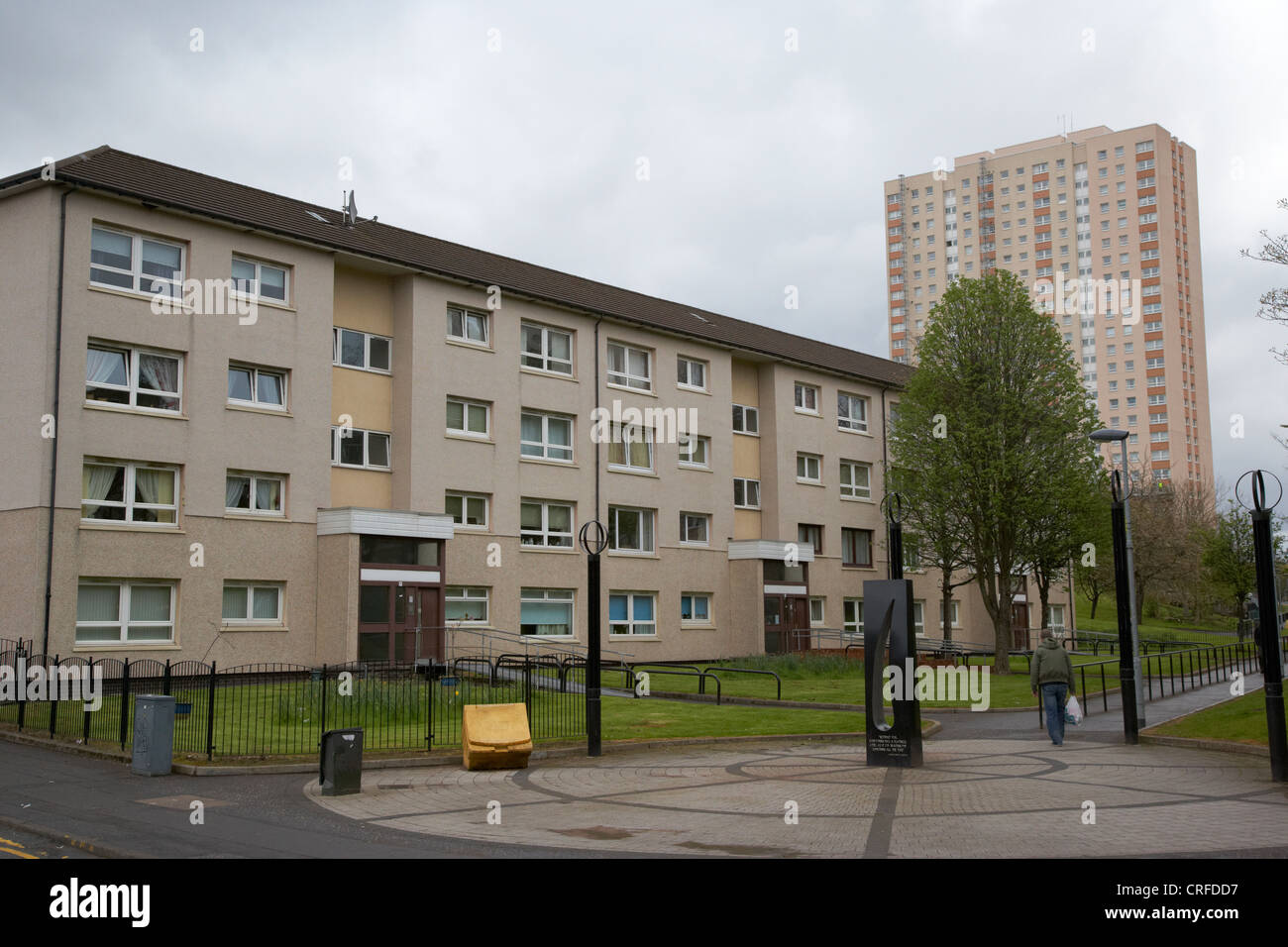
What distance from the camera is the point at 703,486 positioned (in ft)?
130

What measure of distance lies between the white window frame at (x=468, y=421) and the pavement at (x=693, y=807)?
56.5ft

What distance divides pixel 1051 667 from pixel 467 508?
62.6 feet

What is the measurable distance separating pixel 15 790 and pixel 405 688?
742 cm

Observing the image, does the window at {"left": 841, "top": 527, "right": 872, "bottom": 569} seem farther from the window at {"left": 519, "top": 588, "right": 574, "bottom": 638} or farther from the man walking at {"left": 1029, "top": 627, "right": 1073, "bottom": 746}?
the man walking at {"left": 1029, "top": 627, "right": 1073, "bottom": 746}

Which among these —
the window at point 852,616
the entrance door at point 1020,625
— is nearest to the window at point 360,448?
the window at point 852,616

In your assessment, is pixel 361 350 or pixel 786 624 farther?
pixel 786 624

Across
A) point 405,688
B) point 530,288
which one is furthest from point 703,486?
point 405,688

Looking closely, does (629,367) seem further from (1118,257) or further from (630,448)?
(1118,257)

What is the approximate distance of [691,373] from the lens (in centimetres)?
4050

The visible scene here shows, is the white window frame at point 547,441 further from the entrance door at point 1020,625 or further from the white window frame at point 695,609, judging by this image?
the entrance door at point 1020,625

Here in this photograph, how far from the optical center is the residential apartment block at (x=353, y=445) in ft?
81.0

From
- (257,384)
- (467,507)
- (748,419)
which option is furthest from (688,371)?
(257,384)

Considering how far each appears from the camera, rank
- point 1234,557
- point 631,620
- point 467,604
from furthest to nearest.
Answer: point 1234,557, point 631,620, point 467,604
